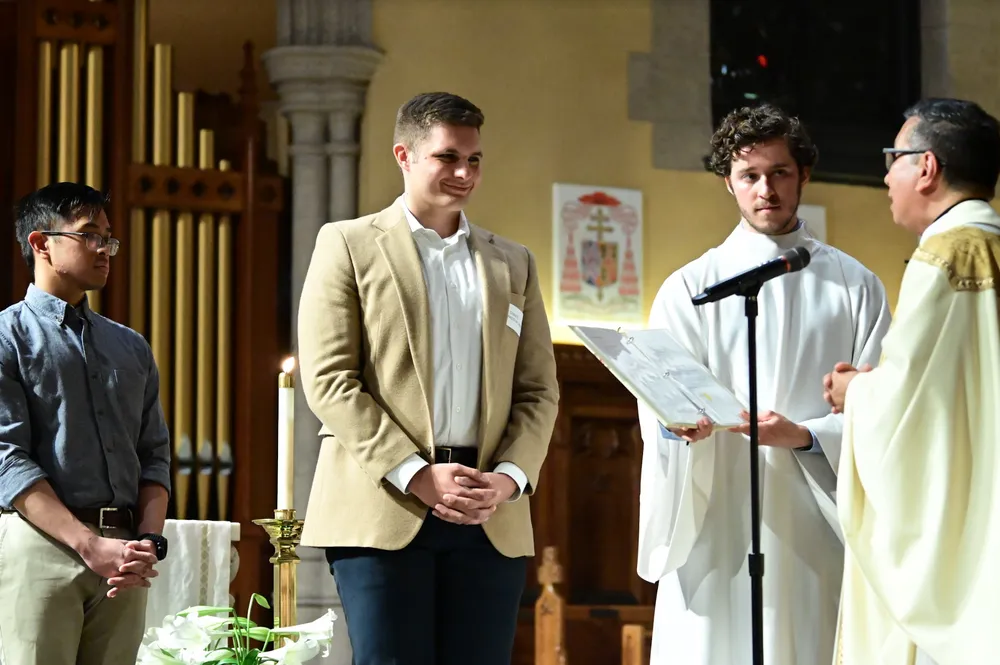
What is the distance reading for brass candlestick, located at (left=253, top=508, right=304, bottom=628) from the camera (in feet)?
10.2

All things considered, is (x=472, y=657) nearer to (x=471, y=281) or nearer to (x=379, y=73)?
(x=471, y=281)

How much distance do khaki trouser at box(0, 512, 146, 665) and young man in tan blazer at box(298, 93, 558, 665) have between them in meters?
0.50

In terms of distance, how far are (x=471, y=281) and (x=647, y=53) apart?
452 centimetres

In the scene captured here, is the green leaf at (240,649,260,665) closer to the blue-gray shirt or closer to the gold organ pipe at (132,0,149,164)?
the blue-gray shirt

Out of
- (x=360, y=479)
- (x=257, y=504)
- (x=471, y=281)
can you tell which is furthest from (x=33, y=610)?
(x=257, y=504)

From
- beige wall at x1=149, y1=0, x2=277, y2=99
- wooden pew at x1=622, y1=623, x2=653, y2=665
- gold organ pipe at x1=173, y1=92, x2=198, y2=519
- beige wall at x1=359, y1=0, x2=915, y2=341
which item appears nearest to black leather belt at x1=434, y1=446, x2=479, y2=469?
wooden pew at x1=622, y1=623, x2=653, y2=665

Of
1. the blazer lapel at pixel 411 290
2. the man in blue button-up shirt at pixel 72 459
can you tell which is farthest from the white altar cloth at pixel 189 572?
the blazer lapel at pixel 411 290

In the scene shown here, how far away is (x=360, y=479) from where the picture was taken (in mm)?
2967

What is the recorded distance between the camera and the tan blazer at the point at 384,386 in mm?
2926

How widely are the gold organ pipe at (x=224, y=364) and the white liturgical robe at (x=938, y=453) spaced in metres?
4.02

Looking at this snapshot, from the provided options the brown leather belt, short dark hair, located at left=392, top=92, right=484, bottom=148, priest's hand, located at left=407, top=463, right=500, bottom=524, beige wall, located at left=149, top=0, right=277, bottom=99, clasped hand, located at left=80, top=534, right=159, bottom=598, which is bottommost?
clasped hand, located at left=80, top=534, right=159, bottom=598

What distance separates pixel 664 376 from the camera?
3.09 meters

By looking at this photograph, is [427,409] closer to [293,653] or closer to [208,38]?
[293,653]

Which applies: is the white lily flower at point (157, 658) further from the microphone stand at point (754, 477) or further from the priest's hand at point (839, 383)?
the priest's hand at point (839, 383)
